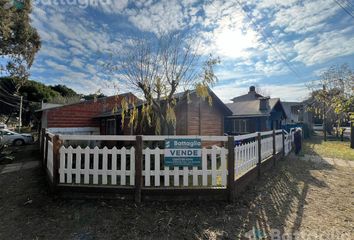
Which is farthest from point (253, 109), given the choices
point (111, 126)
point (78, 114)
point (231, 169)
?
point (231, 169)

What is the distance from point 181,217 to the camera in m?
3.86

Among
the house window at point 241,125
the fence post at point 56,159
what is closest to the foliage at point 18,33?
the fence post at point 56,159

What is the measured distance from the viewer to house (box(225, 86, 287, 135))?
19109 mm

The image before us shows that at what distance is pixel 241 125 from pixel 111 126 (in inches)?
484

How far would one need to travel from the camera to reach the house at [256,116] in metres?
19.1

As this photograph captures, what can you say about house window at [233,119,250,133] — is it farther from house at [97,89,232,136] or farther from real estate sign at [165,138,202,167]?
real estate sign at [165,138,202,167]

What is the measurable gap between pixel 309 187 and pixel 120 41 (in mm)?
8569

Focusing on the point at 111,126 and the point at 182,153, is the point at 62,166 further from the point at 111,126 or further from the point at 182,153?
the point at 111,126

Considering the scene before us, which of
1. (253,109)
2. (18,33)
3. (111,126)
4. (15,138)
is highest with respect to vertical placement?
(18,33)

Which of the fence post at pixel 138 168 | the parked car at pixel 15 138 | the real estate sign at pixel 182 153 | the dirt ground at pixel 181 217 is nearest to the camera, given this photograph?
the dirt ground at pixel 181 217

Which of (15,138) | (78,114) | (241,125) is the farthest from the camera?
(241,125)

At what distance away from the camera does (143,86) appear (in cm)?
812

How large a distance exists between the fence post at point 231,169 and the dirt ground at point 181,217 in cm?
23

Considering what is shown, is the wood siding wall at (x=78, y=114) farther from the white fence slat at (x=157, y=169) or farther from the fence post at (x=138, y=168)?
the white fence slat at (x=157, y=169)
